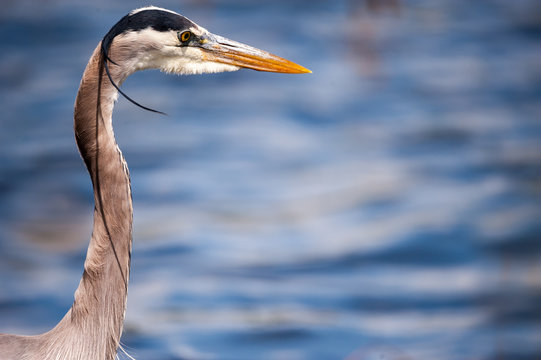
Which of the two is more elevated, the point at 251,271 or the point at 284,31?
the point at 284,31

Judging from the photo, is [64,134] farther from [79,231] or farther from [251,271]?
[251,271]

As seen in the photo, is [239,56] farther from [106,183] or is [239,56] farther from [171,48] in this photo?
[106,183]

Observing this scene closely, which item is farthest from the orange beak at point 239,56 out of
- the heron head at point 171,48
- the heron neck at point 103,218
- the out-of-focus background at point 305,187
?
the out-of-focus background at point 305,187

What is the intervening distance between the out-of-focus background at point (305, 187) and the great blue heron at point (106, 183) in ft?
6.28

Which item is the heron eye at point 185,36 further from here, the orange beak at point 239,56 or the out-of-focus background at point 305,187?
the out-of-focus background at point 305,187

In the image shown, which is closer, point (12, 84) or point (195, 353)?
point (195, 353)

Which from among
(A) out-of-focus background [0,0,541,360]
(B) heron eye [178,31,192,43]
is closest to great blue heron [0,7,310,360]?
(B) heron eye [178,31,192,43]

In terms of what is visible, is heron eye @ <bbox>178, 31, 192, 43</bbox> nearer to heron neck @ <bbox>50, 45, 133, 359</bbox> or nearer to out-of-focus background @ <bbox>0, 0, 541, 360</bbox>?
heron neck @ <bbox>50, 45, 133, 359</bbox>

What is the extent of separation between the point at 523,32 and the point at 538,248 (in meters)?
4.89

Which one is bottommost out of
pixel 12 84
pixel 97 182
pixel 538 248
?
pixel 97 182

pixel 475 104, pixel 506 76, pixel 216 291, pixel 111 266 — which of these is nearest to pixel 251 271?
pixel 216 291

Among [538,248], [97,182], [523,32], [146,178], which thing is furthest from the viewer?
[523,32]

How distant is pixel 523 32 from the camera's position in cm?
1077

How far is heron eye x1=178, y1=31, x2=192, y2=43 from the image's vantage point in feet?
Result: 11.4
